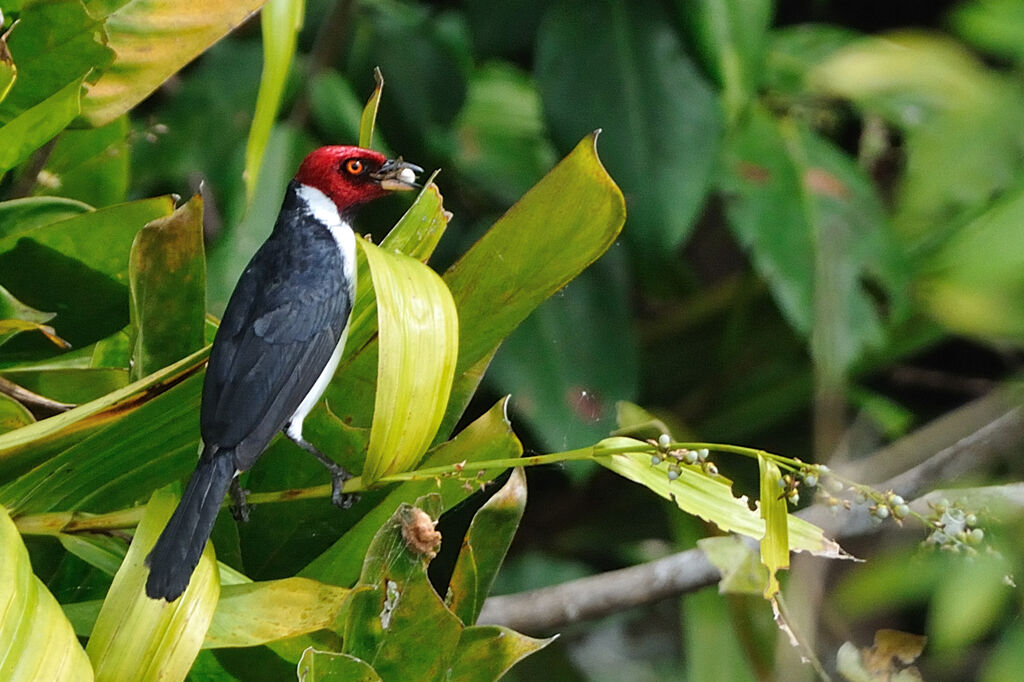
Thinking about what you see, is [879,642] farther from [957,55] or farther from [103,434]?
[957,55]

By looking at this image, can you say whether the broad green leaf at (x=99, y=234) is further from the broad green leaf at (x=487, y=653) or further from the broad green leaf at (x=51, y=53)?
the broad green leaf at (x=487, y=653)

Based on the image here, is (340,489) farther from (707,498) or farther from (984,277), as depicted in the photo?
(984,277)

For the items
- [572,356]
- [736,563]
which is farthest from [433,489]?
[572,356]

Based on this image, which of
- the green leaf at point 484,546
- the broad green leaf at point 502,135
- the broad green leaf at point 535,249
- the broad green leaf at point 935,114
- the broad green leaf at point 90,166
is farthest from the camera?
the broad green leaf at point 502,135

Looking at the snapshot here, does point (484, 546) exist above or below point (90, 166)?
below

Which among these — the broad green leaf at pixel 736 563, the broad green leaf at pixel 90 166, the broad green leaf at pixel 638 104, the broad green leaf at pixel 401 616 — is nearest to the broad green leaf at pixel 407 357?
the broad green leaf at pixel 401 616

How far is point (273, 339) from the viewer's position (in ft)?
2.54

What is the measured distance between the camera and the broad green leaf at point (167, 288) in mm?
834

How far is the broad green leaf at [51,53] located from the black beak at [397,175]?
271mm

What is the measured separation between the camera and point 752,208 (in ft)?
6.68

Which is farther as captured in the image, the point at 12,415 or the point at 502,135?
the point at 502,135

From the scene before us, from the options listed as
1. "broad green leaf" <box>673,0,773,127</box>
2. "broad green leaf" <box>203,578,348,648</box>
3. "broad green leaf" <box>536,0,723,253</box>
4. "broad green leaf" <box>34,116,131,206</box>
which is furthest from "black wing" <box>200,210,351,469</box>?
"broad green leaf" <box>673,0,773,127</box>

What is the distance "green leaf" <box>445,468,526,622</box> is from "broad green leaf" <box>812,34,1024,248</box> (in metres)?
1.18

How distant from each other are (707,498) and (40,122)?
612mm
